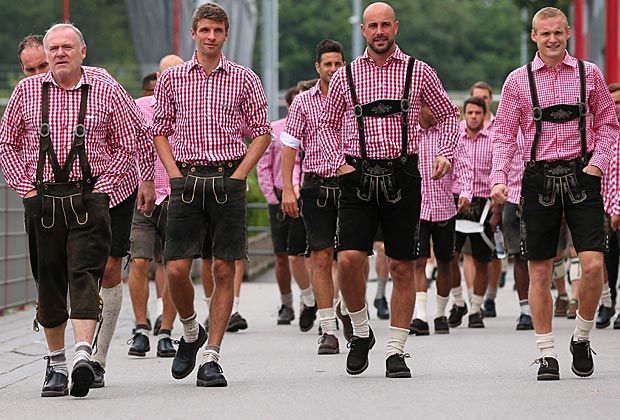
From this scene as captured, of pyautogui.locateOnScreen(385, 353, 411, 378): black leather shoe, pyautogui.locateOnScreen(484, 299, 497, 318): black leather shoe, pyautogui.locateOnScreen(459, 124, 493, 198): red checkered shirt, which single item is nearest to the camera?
pyautogui.locateOnScreen(385, 353, 411, 378): black leather shoe

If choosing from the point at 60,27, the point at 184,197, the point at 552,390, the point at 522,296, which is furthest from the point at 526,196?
the point at 522,296

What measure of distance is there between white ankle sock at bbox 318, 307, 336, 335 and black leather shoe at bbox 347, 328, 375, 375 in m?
1.79

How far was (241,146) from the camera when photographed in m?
9.40

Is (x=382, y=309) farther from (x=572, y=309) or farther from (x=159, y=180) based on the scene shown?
(x=159, y=180)

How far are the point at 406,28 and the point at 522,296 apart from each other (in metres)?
79.9

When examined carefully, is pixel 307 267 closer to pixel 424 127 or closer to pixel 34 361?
pixel 424 127

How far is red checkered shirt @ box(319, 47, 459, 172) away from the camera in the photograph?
9.41 meters

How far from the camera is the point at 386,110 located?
939 centimetres

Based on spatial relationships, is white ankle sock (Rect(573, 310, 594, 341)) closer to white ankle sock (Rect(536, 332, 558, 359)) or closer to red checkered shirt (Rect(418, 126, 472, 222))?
white ankle sock (Rect(536, 332, 558, 359))

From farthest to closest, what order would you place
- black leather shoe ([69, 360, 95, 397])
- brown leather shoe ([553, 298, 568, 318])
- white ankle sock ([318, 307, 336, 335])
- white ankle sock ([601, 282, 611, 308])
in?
brown leather shoe ([553, 298, 568, 318]), white ankle sock ([601, 282, 611, 308]), white ankle sock ([318, 307, 336, 335]), black leather shoe ([69, 360, 95, 397])

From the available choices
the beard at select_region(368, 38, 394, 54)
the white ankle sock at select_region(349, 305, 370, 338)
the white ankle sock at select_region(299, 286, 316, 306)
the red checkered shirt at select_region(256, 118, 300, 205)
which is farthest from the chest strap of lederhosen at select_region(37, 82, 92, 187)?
the red checkered shirt at select_region(256, 118, 300, 205)

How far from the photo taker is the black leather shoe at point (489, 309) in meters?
15.5

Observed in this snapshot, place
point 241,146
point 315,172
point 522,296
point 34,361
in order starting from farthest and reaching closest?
1. point 522,296
2. point 315,172
3. point 34,361
4. point 241,146

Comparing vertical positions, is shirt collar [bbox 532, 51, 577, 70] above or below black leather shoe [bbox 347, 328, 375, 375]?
above
